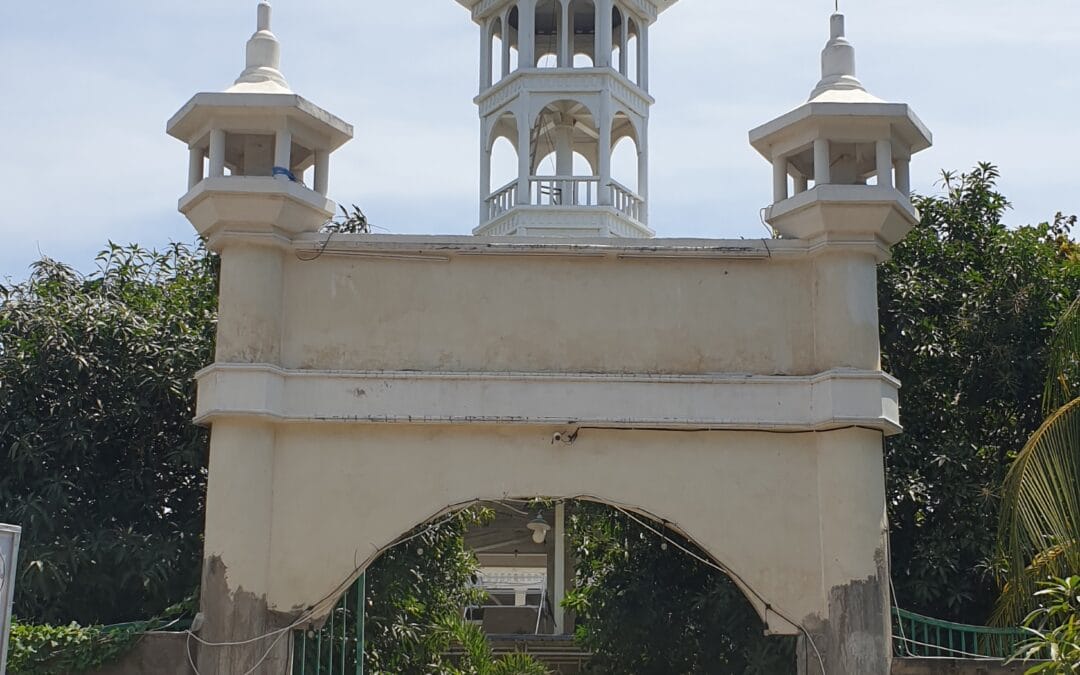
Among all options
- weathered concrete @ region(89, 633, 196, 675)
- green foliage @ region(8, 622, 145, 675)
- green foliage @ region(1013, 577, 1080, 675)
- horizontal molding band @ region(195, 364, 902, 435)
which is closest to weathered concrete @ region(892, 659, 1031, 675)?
green foliage @ region(1013, 577, 1080, 675)

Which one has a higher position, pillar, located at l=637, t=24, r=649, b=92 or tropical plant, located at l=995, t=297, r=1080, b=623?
pillar, located at l=637, t=24, r=649, b=92

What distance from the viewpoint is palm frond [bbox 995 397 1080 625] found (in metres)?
10.7

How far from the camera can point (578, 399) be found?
1071cm

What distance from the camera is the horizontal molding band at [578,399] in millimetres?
10609

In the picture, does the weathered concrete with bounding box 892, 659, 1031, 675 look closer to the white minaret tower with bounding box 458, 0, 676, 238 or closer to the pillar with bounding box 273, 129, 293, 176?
the pillar with bounding box 273, 129, 293, 176

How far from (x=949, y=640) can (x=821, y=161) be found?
11.5 ft

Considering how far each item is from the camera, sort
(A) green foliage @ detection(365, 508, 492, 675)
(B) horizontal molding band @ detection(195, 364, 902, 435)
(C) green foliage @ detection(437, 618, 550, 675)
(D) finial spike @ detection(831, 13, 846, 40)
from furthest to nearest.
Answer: (C) green foliage @ detection(437, 618, 550, 675), (A) green foliage @ detection(365, 508, 492, 675), (D) finial spike @ detection(831, 13, 846, 40), (B) horizontal molding band @ detection(195, 364, 902, 435)

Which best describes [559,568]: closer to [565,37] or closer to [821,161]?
[565,37]

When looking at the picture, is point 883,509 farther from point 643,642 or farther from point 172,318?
point 172,318

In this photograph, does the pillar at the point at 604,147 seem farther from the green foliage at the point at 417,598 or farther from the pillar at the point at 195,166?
the pillar at the point at 195,166

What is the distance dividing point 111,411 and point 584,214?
1133cm

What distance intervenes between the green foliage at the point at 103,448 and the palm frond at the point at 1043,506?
7.15 metres

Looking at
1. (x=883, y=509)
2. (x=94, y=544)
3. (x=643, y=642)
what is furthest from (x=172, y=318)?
(x=883, y=509)

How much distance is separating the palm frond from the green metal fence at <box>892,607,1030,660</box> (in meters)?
0.17
